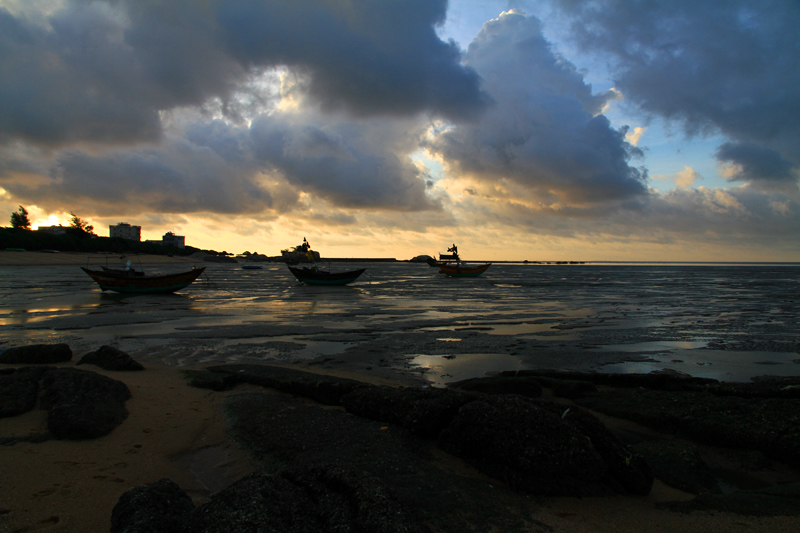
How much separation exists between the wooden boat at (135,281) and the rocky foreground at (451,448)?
83.2ft

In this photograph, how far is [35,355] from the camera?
8.16 m

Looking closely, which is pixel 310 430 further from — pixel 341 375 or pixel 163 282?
pixel 163 282

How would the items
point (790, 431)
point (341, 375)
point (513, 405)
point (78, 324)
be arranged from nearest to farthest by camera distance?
point (513, 405), point (790, 431), point (341, 375), point (78, 324)

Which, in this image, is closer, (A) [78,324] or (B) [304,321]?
(A) [78,324]

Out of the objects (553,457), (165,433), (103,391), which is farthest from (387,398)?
(103,391)

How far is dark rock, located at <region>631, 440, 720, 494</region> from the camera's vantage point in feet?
14.3

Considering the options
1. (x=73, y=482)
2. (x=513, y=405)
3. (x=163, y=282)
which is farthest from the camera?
(x=163, y=282)

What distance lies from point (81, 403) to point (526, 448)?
212 inches

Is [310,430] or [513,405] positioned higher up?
[513,405]

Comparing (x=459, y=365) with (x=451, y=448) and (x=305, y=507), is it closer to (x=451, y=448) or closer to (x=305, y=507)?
(x=451, y=448)

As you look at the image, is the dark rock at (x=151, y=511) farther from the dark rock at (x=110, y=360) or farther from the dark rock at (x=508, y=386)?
the dark rock at (x=110, y=360)

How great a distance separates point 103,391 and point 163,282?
2701cm

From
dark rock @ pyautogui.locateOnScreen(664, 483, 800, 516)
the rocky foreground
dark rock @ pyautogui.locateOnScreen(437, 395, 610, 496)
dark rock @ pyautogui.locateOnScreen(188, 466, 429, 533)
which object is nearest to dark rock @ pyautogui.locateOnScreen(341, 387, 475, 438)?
the rocky foreground

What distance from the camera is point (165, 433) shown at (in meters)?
5.29
